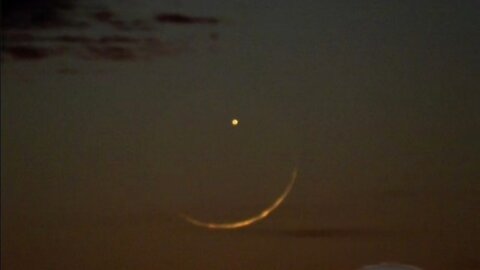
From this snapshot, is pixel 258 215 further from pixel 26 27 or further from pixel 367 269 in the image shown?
pixel 26 27

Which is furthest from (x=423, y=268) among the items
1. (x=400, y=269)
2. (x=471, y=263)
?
(x=400, y=269)

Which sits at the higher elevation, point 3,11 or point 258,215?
point 3,11

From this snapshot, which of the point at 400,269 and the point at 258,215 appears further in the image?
the point at 258,215

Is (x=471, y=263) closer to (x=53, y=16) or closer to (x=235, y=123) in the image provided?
(x=235, y=123)

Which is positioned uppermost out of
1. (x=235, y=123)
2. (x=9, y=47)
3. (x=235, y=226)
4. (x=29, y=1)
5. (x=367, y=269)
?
(x=29, y=1)

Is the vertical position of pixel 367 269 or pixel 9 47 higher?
pixel 9 47

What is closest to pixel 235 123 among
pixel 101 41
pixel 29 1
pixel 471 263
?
pixel 101 41

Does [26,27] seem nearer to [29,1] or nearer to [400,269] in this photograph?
[29,1]

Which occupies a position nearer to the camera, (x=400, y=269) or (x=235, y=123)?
(x=400, y=269)

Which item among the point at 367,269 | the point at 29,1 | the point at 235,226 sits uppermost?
the point at 29,1
